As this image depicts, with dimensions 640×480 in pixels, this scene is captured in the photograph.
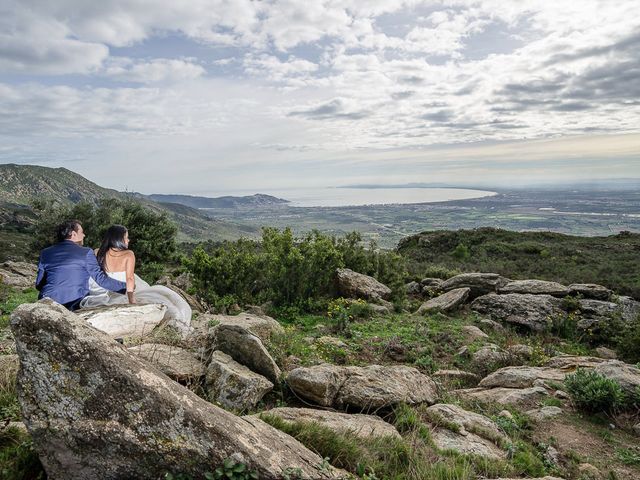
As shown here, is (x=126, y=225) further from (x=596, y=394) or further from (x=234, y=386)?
(x=596, y=394)

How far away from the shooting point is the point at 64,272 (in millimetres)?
6012

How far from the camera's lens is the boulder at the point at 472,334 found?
39.3 ft

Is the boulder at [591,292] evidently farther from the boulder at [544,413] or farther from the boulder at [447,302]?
the boulder at [544,413]

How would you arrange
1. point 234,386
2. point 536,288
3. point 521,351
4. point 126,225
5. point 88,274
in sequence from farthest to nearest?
1. point 126,225
2. point 536,288
3. point 521,351
4. point 88,274
5. point 234,386

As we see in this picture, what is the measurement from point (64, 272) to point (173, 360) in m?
2.24

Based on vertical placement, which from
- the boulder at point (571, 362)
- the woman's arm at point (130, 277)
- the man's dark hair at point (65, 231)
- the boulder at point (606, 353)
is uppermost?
the man's dark hair at point (65, 231)

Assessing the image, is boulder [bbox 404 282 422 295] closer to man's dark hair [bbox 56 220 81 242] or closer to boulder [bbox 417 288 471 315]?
boulder [bbox 417 288 471 315]

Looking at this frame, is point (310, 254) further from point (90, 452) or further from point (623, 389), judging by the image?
point (90, 452)

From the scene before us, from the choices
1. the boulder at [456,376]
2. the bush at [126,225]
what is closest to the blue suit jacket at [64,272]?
the boulder at [456,376]

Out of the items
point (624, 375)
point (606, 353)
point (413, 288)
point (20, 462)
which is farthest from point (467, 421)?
point (413, 288)

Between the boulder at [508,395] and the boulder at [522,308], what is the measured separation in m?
7.25

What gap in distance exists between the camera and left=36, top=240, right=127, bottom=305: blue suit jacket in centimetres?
593

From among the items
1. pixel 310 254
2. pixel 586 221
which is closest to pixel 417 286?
pixel 310 254

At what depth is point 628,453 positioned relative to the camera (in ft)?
19.8
